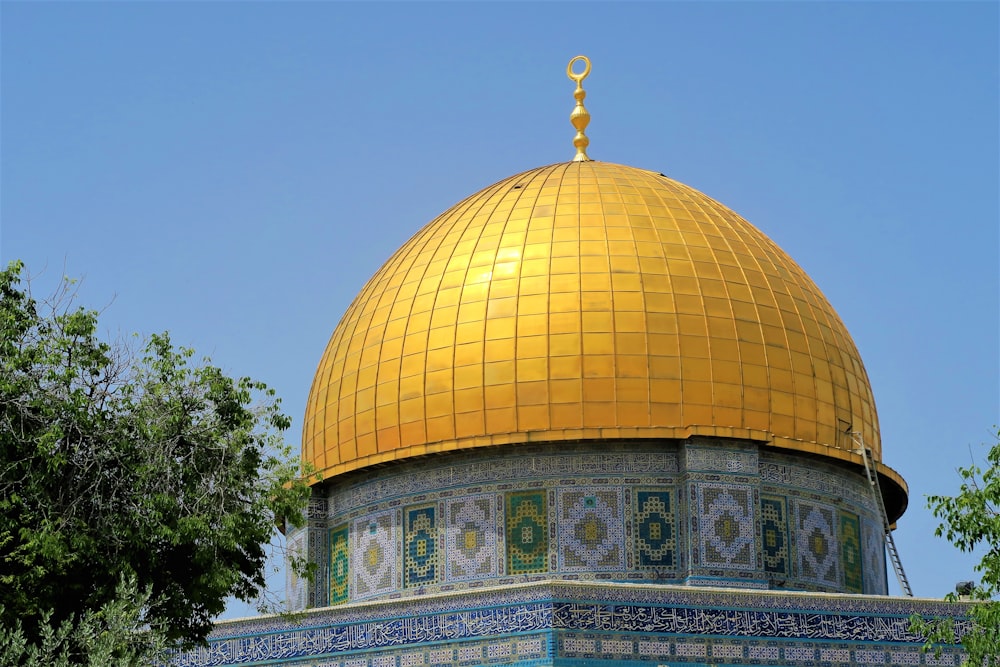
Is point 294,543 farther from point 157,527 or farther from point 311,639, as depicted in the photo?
point 157,527

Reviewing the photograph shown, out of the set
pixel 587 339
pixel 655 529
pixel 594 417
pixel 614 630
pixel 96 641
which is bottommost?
pixel 96 641

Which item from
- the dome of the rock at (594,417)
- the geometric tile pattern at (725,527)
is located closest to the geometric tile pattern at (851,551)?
the dome of the rock at (594,417)

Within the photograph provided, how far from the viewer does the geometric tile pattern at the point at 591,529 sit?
19.3 metres

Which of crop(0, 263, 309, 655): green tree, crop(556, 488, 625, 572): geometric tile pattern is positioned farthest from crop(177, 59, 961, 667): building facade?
crop(0, 263, 309, 655): green tree

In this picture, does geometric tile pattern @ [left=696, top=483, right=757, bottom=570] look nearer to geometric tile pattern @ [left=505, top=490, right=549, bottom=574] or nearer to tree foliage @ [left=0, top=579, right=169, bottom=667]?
geometric tile pattern @ [left=505, top=490, right=549, bottom=574]

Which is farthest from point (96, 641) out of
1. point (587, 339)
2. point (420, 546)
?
point (587, 339)

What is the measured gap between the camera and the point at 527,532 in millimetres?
19531

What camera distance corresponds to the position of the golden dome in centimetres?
2002

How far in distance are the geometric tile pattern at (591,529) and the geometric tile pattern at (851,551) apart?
9.49 feet

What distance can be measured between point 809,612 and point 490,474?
3.81 meters

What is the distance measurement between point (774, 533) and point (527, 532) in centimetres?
275

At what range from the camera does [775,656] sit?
59.2ft

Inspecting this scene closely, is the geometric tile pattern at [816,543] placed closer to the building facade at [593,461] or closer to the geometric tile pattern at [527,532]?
the building facade at [593,461]

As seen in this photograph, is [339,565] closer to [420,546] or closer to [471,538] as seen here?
[420,546]
